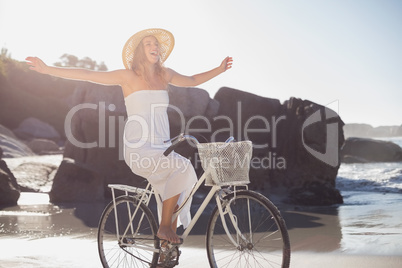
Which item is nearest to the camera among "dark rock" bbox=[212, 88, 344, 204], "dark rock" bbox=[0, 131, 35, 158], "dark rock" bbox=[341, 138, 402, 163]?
"dark rock" bbox=[212, 88, 344, 204]

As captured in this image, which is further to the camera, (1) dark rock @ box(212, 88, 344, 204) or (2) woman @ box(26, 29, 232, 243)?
(1) dark rock @ box(212, 88, 344, 204)

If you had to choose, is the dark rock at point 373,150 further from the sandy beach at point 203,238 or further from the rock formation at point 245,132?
the sandy beach at point 203,238

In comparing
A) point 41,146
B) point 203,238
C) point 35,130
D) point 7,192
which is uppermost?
point 35,130

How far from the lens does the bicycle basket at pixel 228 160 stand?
12.1 ft

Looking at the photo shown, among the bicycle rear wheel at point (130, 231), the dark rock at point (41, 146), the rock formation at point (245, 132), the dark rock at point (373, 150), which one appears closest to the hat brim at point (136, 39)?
the bicycle rear wheel at point (130, 231)

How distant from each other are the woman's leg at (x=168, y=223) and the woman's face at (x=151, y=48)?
48.8 inches

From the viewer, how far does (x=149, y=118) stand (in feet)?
14.0

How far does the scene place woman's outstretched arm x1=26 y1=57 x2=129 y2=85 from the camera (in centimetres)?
417

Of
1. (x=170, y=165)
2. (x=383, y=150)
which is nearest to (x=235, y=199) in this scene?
(x=170, y=165)

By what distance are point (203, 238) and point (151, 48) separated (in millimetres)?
2890

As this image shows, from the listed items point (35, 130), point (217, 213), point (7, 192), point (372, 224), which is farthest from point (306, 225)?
point (35, 130)

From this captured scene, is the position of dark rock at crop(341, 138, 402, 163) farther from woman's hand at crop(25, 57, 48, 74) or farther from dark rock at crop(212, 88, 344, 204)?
woman's hand at crop(25, 57, 48, 74)

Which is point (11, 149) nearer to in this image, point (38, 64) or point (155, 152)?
point (38, 64)

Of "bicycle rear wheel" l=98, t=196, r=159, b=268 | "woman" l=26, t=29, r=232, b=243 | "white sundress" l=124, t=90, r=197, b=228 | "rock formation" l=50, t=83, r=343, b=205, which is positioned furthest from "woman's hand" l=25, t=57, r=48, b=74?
"rock formation" l=50, t=83, r=343, b=205
